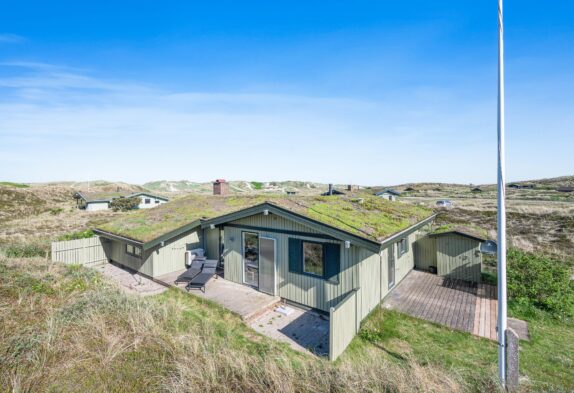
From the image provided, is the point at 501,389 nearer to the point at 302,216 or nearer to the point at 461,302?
the point at 302,216

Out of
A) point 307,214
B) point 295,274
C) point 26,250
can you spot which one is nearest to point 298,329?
point 295,274

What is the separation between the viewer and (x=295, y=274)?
8.88 meters

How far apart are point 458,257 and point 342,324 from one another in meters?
7.85

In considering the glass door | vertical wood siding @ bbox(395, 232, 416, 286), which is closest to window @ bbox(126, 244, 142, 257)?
the glass door

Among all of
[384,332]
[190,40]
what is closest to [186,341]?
[384,332]

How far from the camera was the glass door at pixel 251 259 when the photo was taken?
1024cm

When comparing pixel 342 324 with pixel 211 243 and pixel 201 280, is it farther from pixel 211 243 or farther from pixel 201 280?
pixel 211 243

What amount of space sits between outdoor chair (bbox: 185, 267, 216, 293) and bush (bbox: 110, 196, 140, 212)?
3811cm

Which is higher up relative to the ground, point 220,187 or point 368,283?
point 220,187

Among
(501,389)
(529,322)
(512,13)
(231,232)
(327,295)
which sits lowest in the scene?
(529,322)

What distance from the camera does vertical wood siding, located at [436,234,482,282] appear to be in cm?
1120

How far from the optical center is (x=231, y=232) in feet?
35.4

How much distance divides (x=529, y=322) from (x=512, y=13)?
818 centimetres

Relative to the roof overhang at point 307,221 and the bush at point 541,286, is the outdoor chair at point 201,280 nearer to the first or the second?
the roof overhang at point 307,221
